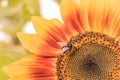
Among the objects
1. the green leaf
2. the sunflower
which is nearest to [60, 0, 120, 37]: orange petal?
the sunflower

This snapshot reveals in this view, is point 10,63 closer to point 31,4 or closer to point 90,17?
point 90,17

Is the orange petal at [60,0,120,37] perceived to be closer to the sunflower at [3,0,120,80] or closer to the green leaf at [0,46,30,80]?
the sunflower at [3,0,120,80]

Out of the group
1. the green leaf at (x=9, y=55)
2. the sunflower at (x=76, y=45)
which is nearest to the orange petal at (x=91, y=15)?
the sunflower at (x=76, y=45)

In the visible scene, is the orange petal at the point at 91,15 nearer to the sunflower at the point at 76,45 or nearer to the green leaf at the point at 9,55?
the sunflower at the point at 76,45

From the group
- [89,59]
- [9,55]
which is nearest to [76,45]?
[89,59]

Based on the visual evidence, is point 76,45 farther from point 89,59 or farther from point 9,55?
point 9,55

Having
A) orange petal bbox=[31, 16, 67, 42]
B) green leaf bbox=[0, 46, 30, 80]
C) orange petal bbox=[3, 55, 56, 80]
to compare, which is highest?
orange petal bbox=[31, 16, 67, 42]
